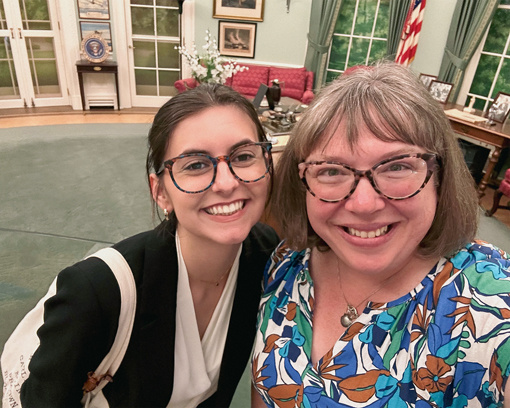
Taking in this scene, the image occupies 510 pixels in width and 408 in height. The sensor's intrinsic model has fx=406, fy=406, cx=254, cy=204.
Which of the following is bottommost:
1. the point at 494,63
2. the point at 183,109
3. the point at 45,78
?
the point at 45,78

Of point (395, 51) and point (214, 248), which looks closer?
point (214, 248)

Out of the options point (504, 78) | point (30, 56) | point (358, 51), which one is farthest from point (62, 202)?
point (504, 78)

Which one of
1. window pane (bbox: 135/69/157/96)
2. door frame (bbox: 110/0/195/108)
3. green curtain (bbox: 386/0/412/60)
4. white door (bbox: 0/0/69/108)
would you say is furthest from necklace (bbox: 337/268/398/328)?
white door (bbox: 0/0/69/108)

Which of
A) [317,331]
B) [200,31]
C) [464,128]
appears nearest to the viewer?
[317,331]

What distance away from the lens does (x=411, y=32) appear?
5711mm

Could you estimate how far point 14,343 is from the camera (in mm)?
1203

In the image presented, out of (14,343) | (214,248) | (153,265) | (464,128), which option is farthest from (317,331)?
(464,128)

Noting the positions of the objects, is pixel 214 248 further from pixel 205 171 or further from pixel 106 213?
pixel 106 213

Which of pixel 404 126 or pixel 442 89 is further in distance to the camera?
pixel 442 89

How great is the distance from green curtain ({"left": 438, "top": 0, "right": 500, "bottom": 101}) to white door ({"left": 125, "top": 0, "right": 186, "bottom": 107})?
4250 mm

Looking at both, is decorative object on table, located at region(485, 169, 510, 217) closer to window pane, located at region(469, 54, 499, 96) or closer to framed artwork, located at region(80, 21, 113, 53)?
window pane, located at region(469, 54, 499, 96)

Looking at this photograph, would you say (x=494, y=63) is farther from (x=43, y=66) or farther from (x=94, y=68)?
(x=43, y=66)

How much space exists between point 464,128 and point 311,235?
4.24 m

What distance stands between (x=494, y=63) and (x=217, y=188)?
567cm
